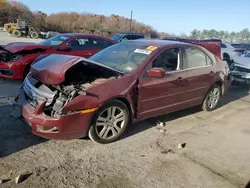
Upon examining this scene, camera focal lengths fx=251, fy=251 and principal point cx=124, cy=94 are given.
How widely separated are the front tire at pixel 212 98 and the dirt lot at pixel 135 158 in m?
1.02

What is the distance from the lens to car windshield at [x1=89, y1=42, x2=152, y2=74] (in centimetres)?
428

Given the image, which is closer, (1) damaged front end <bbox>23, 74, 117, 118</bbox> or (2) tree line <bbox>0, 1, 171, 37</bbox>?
(1) damaged front end <bbox>23, 74, 117, 118</bbox>

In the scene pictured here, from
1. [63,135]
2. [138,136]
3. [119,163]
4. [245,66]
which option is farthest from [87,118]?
[245,66]

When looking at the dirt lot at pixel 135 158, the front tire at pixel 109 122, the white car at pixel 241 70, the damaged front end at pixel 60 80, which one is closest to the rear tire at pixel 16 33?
the white car at pixel 241 70

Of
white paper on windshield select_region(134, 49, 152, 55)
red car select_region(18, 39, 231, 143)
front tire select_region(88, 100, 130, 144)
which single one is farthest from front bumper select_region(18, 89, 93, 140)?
white paper on windshield select_region(134, 49, 152, 55)

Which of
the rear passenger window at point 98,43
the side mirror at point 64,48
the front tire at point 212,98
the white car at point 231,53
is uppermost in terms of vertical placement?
the rear passenger window at point 98,43

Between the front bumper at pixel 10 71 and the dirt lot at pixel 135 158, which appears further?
the front bumper at pixel 10 71

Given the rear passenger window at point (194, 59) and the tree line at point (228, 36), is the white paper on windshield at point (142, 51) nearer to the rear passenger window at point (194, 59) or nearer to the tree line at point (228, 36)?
the rear passenger window at point (194, 59)

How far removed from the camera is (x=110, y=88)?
12.1 feet

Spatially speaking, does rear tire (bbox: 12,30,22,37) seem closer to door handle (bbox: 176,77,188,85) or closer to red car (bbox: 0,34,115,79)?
red car (bbox: 0,34,115,79)

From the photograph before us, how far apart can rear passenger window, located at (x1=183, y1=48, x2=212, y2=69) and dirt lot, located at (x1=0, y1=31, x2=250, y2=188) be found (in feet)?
4.08

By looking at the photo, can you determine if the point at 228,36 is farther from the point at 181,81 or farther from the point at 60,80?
the point at 60,80

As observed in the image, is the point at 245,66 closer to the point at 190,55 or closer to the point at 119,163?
the point at 190,55

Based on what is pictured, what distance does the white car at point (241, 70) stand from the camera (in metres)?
8.80
